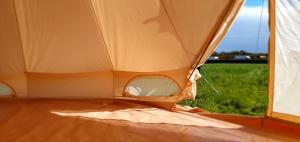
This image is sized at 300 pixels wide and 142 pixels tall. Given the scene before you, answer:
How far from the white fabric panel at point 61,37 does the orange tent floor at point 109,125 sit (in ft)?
1.35

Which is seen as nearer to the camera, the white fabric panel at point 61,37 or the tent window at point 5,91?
the white fabric panel at point 61,37

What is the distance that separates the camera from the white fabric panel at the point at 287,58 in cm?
236

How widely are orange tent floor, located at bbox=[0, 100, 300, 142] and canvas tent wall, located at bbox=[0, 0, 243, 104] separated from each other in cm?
28

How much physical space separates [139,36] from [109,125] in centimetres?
98

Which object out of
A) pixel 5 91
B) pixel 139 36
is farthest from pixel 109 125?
pixel 5 91

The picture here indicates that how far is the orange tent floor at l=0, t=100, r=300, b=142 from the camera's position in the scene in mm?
2420

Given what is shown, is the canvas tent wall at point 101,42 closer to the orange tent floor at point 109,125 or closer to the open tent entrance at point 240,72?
the orange tent floor at point 109,125

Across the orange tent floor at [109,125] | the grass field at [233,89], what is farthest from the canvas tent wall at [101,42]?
the grass field at [233,89]

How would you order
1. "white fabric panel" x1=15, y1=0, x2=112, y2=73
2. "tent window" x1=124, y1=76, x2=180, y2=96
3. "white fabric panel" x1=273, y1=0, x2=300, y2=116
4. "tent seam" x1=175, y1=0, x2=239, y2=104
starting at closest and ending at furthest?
1. "white fabric panel" x1=273, y1=0, x2=300, y2=116
2. "tent seam" x1=175, y1=0, x2=239, y2=104
3. "white fabric panel" x1=15, y1=0, x2=112, y2=73
4. "tent window" x1=124, y1=76, x2=180, y2=96

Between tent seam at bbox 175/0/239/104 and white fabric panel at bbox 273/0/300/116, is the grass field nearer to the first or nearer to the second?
tent seam at bbox 175/0/239/104

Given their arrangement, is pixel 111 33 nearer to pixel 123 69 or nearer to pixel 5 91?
pixel 123 69

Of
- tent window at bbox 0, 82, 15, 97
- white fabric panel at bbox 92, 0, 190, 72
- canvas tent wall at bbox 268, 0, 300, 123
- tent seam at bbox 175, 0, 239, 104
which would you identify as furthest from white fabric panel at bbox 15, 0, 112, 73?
canvas tent wall at bbox 268, 0, 300, 123

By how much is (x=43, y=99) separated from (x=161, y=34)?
1.49 m

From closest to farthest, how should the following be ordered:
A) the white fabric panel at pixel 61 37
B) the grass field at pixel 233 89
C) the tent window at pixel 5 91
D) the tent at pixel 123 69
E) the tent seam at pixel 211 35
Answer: the tent at pixel 123 69 → the tent seam at pixel 211 35 → the white fabric panel at pixel 61 37 → the tent window at pixel 5 91 → the grass field at pixel 233 89
